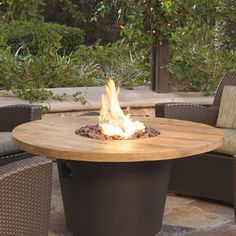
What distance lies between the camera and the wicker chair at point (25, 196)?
7.62 feet

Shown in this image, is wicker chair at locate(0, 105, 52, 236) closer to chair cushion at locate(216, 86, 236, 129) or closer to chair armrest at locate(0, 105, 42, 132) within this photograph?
chair armrest at locate(0, 105, 42, 132)

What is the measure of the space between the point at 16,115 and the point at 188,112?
1168mm

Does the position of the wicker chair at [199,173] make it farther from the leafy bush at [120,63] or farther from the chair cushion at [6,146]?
the leafy bush at [120,63]

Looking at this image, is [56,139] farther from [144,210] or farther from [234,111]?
[234,111]

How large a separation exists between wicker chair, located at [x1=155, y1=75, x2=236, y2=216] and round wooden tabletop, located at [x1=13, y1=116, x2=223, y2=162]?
418mm

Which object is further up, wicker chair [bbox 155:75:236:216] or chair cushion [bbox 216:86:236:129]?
chair cushion [bbox 216:86:236:129]

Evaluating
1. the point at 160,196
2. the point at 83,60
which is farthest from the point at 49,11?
the point at 160,196

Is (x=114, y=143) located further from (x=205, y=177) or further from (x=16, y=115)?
(x=16, y=115)

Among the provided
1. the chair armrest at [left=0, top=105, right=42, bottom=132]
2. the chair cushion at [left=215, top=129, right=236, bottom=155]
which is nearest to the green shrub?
the chair armrest at [left=0, top=105, right=42, bottom=132]

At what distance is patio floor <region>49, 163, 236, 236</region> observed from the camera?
326 centimetres

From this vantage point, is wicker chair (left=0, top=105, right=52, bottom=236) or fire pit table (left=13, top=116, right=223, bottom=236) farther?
fire pit table (left=13, top=116, right=223, bottom=236)

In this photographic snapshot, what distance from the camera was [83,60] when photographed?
7.14m

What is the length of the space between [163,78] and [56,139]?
2.93 meters

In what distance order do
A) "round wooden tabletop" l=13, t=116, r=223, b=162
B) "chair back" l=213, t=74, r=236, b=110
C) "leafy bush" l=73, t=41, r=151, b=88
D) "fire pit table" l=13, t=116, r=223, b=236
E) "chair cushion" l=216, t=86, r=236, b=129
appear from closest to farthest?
"round wooden tabletop" l=13, t=116, r=223, b=162 → "fire pit table" l=13, t=116, r=223, b=236 → "chair cushion" l=216, t=86, r=236, b=129 → "chair back" l=213, t=74, r=236, b=110 → "leafy bush" l=73, t=41, r=151, b=88
